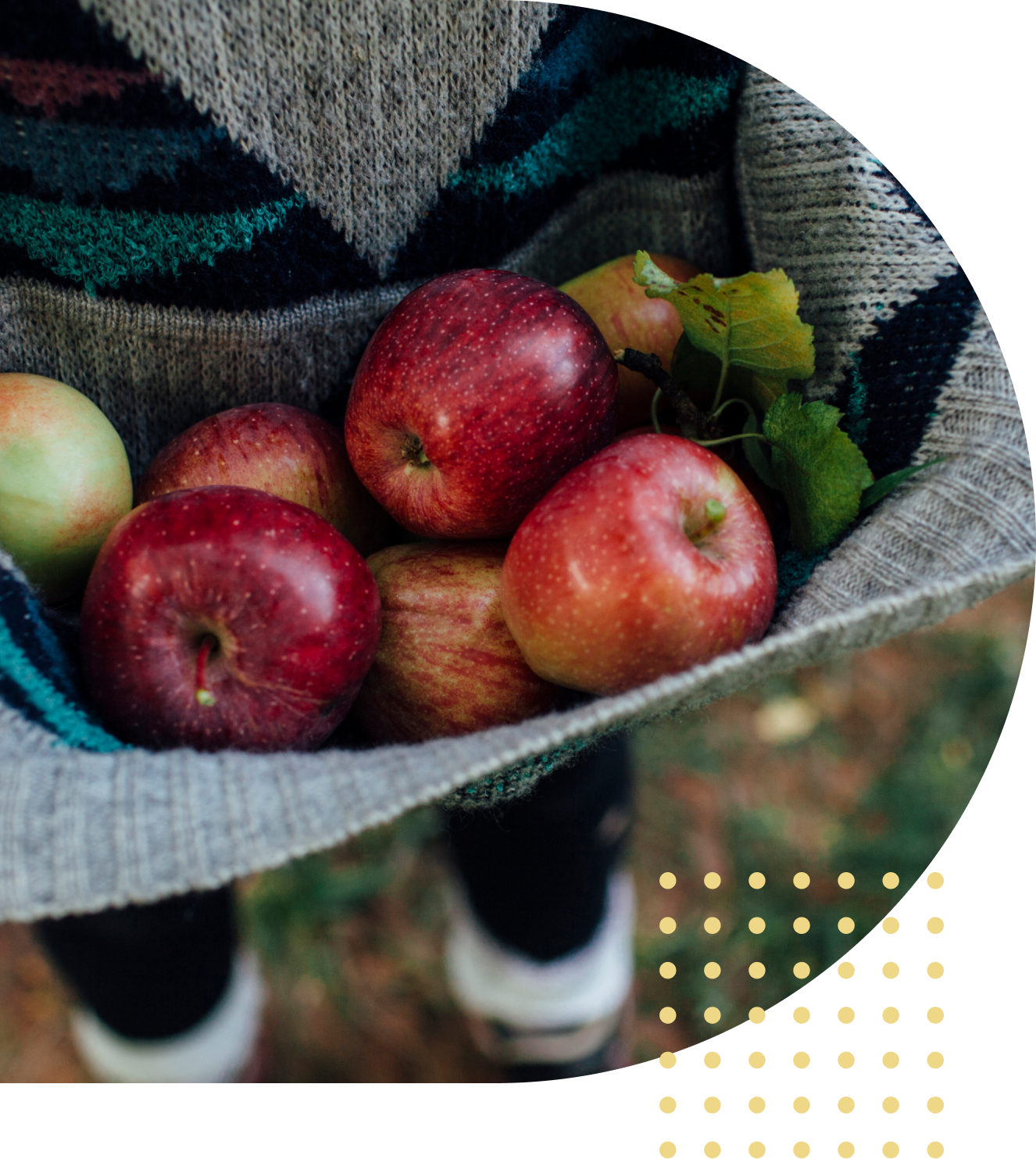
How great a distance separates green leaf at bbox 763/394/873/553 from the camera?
19.5 inches

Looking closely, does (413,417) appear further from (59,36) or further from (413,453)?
(59,36)

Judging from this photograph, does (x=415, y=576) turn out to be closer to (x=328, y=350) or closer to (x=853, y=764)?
(x=328, y=350)

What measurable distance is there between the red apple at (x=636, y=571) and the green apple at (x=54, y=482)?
253 mm

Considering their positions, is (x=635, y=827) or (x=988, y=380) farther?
(x=635, y=827)

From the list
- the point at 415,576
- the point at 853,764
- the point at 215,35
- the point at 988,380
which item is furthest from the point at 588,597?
the point at 853,764

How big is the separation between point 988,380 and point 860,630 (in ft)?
0.54

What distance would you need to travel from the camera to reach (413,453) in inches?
21.4

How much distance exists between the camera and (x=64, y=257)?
533mm

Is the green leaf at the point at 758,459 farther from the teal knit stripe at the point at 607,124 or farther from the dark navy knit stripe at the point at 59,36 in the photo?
the dark navy knit stripe at the point at 59,36

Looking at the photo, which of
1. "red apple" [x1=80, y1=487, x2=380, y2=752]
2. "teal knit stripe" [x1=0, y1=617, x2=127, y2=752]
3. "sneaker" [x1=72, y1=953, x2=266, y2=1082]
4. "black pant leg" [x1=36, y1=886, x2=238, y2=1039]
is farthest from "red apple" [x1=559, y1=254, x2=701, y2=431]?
"sneaker" [x1=72, y1=953, x2=266, y2=1082]

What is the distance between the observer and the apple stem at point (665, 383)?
21.4 inches

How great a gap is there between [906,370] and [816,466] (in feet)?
0.25

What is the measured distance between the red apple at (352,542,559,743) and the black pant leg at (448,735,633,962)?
185mm

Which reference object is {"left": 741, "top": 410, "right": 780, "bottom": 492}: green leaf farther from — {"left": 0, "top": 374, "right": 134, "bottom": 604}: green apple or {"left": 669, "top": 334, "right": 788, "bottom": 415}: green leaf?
{"left": 0, "top": 374, "right": 134, "bottom": 604}: green apple
